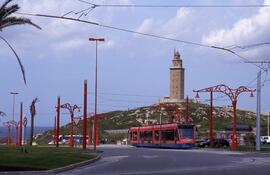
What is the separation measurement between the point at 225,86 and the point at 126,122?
96068mm

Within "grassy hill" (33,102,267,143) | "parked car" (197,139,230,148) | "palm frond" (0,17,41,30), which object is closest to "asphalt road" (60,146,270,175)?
"palm frond" (0,17,41,30)

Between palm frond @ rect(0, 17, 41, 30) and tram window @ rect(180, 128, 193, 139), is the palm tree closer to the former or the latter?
palm frond @ rect(0, 17, 41, 30)

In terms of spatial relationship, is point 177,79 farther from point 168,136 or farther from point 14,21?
point 14,21

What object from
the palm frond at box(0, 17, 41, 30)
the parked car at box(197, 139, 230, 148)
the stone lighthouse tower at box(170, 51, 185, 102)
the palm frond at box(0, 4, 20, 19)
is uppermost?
the stone lighthouse tower at box(170, 51, 185, 102)

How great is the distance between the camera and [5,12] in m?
28.6

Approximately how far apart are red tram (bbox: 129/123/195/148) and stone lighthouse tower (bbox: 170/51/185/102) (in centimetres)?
9414

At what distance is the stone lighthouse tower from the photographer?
575 feet

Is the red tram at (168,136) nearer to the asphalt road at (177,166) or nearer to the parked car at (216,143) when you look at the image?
the parked car at (216,143)

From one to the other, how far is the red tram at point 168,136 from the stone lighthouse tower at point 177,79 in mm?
94143

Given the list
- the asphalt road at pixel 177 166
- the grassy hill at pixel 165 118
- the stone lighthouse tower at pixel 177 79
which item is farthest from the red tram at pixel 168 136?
the stone lighthouse tower at pixel 177 79

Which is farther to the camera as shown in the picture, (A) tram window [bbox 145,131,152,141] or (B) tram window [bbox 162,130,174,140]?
(A) tram window [bbox 145,131,152,141]

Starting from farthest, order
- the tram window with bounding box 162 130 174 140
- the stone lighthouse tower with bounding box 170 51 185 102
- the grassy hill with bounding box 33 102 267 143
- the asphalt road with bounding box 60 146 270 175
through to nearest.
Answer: the stone lighthouse tower with bounding box 170 51 185 102 → the grassy hill with bounding box 33 102 267 143 → the tram window with bounding box 162 130 174 140 → the asphalt road with bounding box 60 146 270 175

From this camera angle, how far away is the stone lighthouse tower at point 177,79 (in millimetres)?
175125

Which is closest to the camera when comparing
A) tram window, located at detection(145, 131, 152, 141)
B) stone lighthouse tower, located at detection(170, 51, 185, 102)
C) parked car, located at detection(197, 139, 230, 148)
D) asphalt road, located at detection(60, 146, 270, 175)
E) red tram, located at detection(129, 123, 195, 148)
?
asphalt road, located at detection(60, 146, 270, 175)
